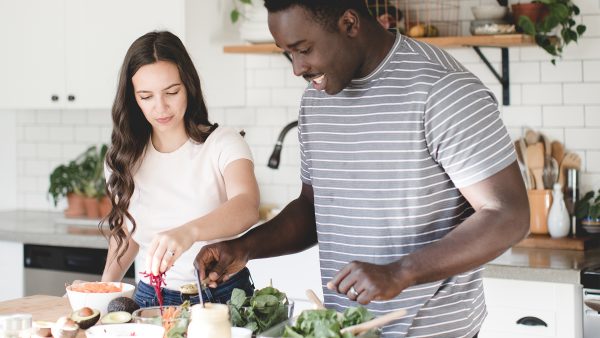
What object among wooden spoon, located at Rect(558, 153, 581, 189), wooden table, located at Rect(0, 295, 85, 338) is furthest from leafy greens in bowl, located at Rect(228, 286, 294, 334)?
wooden spoon, located at Rect(558, 153, 581, 189)

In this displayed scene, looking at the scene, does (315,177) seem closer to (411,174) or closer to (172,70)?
(411,174)

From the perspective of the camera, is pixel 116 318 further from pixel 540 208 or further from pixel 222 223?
pixel 540 208

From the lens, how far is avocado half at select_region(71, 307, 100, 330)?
2.21 meters

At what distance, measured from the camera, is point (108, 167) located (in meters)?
2.80

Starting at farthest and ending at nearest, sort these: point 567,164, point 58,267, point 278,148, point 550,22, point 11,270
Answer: point 11,270 < point 58,267 < point 278,148 < point 567,164 < point 550,22

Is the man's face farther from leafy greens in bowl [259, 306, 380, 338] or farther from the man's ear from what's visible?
leafy greens in bowl [259, 306, 380, 338]

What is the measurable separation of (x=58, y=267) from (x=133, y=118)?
2011mm

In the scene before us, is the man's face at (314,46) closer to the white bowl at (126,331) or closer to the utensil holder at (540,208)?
the white bowl at (126,331)

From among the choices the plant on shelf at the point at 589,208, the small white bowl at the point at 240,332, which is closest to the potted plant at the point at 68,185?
the plant on shelf at the point at 589,208

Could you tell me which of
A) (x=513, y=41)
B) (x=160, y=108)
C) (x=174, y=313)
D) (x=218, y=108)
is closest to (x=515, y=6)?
(x=513, y=41)

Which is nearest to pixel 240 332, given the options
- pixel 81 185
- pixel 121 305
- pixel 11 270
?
pixel 121 305

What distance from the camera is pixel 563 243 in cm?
397

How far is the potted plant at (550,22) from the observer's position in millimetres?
3943

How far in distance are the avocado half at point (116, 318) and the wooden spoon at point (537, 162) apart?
8.06 ft
